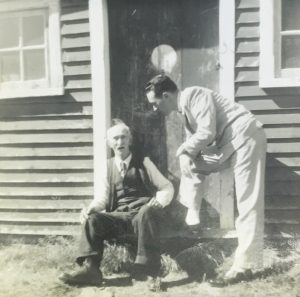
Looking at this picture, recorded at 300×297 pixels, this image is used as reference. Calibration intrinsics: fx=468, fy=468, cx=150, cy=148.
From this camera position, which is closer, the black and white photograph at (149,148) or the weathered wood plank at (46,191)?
the black and white photograph at (149,148)

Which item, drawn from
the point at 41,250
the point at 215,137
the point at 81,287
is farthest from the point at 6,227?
the point at 215,137

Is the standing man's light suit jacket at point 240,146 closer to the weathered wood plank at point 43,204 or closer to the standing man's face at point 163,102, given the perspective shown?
the standing man's face at point 163,102

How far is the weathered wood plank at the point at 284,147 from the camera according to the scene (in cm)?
376

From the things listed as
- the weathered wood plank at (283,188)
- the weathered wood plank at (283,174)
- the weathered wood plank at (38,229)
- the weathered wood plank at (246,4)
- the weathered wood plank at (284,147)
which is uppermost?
the weathered wood plank at (246,4)

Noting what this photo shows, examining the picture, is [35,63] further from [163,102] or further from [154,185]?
[154,185]

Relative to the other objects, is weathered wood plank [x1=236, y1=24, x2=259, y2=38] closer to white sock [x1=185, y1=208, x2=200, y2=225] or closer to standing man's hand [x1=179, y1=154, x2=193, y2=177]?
standing man's hand [x1=179, y1=154, x2=193, y2=177]

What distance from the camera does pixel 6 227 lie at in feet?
14.3

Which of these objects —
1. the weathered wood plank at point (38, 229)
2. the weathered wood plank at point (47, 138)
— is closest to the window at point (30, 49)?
the weathered wood plank at point (47, 138)

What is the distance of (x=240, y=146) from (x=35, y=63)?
6.57ft

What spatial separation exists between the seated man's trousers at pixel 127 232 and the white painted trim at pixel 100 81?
1.42ft

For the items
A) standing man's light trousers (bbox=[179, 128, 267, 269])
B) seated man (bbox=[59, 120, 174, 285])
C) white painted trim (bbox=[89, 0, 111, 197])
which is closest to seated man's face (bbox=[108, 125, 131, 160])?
seated man (bbox=[59, 120, 174, 285])

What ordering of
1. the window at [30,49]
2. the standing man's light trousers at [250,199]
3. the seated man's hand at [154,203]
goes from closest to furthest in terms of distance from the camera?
the standing man's light trousers at [250,199] → the seated man's hand at [154,203] → the window at [30,49]

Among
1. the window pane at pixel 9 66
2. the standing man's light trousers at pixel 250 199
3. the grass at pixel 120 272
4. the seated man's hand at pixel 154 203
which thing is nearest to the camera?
the grass at pixel 120 272

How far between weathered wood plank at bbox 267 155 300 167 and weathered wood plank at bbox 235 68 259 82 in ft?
2.10
